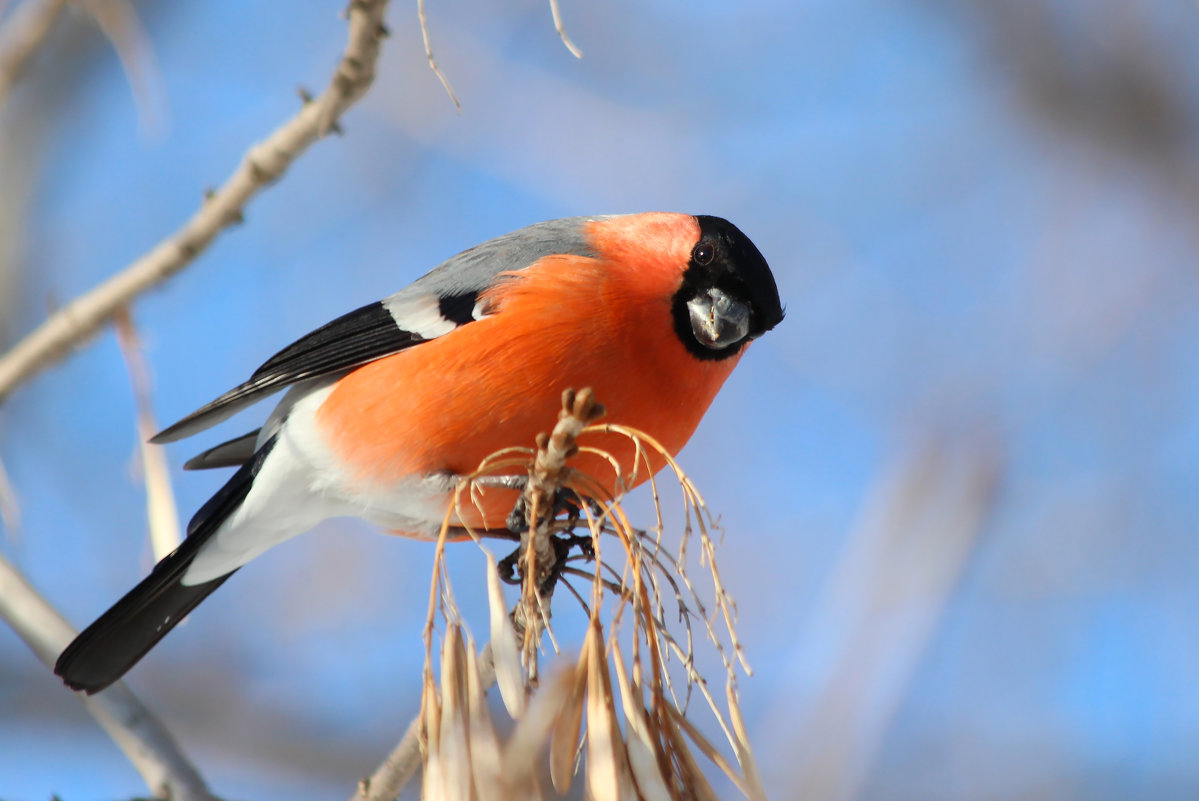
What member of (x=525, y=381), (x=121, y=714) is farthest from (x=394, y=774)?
(x=525, y=381)

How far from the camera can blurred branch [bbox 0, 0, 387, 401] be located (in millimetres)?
2018

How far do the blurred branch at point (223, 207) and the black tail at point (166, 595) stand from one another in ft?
2.11

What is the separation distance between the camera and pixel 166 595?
10.0ft

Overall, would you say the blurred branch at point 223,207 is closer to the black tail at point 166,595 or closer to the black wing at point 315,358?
the black wing at point 315,358

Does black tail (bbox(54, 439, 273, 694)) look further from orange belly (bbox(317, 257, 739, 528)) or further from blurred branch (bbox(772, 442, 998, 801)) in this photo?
blurred branch (bbox(772, 442, 998, 801))

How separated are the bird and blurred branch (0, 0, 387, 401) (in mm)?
471

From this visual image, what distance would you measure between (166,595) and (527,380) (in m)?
1.31

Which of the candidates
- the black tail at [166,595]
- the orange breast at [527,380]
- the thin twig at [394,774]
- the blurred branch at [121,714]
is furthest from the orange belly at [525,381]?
the blurred branch at [121,714]

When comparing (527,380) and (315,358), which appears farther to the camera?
(315,358)

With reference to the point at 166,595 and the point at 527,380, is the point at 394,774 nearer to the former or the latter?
the point at 527,380

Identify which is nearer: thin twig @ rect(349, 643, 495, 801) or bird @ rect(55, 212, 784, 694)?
thin twig @ rect(349, 643, 495, 801)

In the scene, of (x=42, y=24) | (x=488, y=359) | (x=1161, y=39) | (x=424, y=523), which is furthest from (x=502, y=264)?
(x=1161, y=39)

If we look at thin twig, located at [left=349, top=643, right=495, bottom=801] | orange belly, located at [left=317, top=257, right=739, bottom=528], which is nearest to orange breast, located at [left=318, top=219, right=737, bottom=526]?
orange belly, located at [left=317, top=257, right=739, bottom=528]

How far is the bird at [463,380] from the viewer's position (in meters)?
2.56
